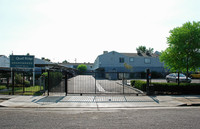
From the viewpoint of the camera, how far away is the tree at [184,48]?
13977 millimetres

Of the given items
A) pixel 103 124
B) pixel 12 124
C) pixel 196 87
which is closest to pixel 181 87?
pixel 196 87

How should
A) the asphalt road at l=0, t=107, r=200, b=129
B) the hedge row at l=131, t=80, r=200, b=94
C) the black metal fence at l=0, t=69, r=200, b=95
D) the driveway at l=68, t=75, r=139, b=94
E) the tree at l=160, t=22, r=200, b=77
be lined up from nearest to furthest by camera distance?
the asphalt road at l=0, t=107, r=200, b=129 → the black metal fence at l=0, t=69, r=200, b=95 → the hedge row at l=131, t=80, r=200, b=94 → the driveway at l=68, t=75, r=139, b=94 → the tree at l=160, t=22, r=200, b=77

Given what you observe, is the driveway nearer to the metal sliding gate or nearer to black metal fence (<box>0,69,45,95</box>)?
the metal sliding gate

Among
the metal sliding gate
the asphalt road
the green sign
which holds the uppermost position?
the green sign

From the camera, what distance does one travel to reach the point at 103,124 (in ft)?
17.7

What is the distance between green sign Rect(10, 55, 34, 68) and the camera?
15.1 metres

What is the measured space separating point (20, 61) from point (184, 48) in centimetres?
1580

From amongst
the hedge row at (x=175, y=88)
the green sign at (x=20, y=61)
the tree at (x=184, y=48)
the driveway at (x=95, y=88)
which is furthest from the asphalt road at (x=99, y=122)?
the green sign at (x=20, y=61)

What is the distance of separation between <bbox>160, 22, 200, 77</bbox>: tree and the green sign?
43.9 feet

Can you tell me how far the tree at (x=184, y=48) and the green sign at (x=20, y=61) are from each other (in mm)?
13388

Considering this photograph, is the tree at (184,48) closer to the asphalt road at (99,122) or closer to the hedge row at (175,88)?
the hedge row at (175,88)

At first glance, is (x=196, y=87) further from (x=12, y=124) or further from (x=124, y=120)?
(x=12, y=124)

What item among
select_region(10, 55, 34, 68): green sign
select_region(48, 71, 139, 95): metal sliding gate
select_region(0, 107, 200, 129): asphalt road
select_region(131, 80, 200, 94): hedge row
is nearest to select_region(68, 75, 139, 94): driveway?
select_region(48, 71, 139, 95): metal sliding gate

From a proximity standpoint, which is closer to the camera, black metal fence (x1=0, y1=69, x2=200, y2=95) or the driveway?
black metal fence (x1=0, y1=69, x2=200, y2=95)
